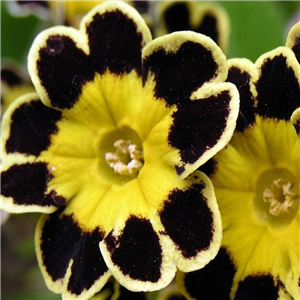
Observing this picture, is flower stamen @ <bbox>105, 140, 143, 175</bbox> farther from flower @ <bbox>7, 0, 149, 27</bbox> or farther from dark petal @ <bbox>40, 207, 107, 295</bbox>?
flower @ <bbox>7, 0, 149, 27</bbox>

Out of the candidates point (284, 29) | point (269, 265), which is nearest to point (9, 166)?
point (269, 265)

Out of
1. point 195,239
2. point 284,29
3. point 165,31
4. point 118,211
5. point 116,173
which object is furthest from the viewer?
point 284,29

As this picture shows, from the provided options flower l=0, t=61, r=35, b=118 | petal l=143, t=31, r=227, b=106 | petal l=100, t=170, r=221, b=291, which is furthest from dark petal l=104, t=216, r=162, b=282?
flower l=0, t=61, r=35, b=118

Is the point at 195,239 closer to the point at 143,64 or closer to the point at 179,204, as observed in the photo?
A: the point at 179,204

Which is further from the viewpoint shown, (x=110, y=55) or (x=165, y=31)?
(x=165, y=31)

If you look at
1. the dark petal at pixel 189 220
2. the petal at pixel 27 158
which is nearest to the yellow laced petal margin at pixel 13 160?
the petal at pixel 27 158

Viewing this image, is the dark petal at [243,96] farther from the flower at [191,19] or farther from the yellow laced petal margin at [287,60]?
the flower at [191,19]

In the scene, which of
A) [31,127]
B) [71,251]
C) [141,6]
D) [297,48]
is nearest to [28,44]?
[141,6]
